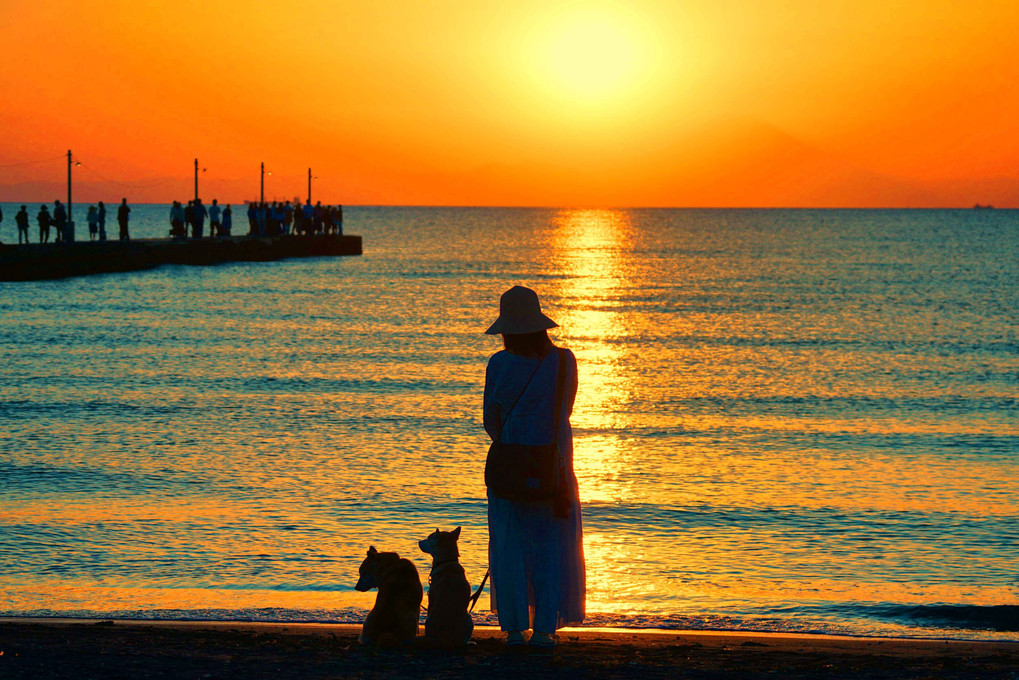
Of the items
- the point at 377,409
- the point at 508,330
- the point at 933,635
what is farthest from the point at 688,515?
the point at 377,409

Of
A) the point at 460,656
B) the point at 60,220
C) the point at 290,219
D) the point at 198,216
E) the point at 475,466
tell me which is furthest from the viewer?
the point at 290,219

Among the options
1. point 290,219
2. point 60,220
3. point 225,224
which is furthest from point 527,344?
point 290,219

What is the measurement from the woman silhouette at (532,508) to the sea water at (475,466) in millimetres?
1504

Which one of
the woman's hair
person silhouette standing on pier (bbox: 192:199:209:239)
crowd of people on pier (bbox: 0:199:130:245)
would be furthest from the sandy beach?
person silhouette standing on pier (bbox: 192:199:209:239)

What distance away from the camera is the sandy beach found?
4.80m

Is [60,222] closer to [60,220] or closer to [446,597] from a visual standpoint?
[60,220]

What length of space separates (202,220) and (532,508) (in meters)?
55.5

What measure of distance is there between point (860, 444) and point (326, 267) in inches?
1896

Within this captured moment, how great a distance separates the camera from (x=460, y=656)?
5.11 m

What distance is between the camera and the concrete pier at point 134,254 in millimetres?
40344

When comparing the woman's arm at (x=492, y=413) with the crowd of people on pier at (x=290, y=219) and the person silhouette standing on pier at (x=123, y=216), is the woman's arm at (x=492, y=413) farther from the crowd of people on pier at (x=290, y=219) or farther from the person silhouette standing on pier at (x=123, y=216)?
the crowd of people on pier at (x=290, y=219)

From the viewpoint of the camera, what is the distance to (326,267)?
59312 millimetres

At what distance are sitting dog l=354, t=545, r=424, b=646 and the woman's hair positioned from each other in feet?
3.72

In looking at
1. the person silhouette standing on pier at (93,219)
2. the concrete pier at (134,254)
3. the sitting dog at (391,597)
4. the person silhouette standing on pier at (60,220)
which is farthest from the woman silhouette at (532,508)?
the person silhouette standing on pier at (93,219)
